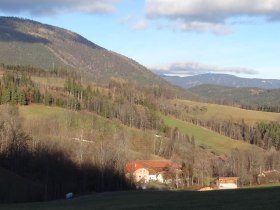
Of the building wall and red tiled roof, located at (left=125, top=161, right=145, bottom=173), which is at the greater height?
red tiled roof, located at (left=125, top=161, right=145, bottom=173)

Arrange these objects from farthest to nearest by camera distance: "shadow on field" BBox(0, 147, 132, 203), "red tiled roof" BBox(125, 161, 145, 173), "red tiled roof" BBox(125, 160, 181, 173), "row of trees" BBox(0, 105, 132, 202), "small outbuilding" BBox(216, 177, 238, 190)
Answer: "red tiled roof" BBox(125, 160, 181, 173)
"red tiled roof" BBox(125, 161, 145, 173)
"small outbuilding" BBox(216, 177, 238, 190)
"row of trees" BBox(0, 105, 132, 202)
"shadow on field" BBox(0, 147, 132, 203)

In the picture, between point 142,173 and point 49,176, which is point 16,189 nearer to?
point 49,176

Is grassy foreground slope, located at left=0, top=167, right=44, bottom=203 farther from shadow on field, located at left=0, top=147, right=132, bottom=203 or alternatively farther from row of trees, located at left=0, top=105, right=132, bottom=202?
row of trees, located at left=0, top=105, right=132, bottom=202

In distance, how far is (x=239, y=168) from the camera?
13288cm

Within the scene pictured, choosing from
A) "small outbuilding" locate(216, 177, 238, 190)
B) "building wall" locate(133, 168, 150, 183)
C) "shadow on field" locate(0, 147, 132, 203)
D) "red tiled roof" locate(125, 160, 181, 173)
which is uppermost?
"shadow on field" locate(0, 147, 132, 203)

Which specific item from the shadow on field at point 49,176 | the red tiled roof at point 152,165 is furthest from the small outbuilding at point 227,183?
the shadow on field at point 49,176

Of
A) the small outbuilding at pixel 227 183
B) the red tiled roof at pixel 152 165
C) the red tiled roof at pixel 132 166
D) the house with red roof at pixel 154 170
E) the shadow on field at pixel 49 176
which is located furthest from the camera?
the red tiled roof at pixel 152 165

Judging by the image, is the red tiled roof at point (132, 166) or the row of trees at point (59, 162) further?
the red tiled roof at point (132, 166)

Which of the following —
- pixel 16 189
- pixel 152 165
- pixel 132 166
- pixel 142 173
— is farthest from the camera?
pixel 152 165

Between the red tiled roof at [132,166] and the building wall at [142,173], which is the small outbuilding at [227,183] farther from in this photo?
the building wall at [142,173]

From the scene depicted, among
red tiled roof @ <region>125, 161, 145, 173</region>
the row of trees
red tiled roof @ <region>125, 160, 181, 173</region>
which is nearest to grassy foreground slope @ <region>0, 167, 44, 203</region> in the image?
the row of trees

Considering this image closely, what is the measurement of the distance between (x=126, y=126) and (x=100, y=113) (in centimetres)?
1307

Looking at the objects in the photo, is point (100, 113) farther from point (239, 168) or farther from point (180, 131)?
point (239, 168)

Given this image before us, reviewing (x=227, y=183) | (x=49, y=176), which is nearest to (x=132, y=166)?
(x=227, y=183)
